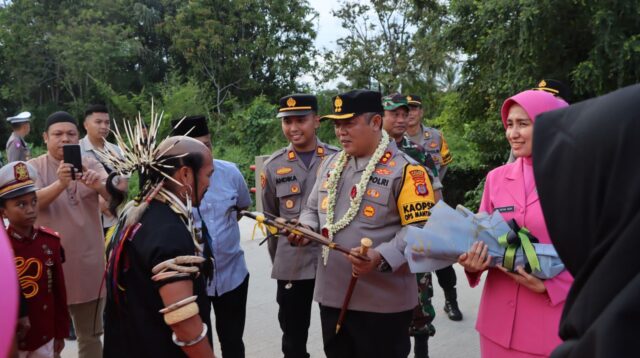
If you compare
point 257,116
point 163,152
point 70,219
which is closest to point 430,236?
point 163,152

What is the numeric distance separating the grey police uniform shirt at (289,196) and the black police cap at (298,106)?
29 centimetres

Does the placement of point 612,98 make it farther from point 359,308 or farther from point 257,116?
point 257,116

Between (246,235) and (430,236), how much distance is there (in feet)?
24.7

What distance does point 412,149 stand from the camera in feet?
16.5

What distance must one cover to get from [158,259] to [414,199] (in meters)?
1.50

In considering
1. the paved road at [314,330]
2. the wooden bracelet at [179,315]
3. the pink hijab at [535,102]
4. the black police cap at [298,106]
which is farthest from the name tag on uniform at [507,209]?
the paved road at [314,330]

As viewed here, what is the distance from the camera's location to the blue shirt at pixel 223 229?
12.9 ft

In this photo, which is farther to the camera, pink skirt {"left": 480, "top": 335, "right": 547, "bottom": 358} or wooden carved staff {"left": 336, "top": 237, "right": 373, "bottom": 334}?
wooden carved staff {"left": 336, "top": 237, "right": 373, "bottom": 334}

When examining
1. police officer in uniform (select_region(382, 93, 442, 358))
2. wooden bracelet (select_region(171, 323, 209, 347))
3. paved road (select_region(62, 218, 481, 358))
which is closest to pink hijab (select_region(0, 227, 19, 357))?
wooden bracelet (select_region(171, 323, 209, 347))

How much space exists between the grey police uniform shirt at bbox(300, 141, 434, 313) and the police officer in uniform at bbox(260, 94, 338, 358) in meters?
0.70

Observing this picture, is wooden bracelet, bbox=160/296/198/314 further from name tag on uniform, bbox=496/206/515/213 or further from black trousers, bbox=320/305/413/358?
name tag on uniform, bbox=496/206/515/213

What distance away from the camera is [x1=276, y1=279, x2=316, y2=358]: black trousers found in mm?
4129

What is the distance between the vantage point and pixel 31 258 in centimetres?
336

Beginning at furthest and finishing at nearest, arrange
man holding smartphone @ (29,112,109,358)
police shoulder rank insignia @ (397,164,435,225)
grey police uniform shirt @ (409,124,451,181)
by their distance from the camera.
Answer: grey police uniform shirt @ (409,124,451,181) → man holding smartphone @ (29,112,109,358) → police shoulder rank insignia @ (397,164,435,225)
